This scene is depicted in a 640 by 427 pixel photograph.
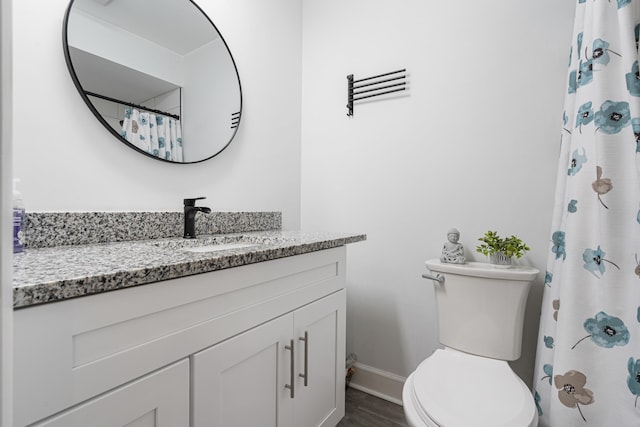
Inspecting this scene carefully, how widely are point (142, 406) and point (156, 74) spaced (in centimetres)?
127

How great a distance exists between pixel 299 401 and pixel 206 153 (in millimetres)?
1180

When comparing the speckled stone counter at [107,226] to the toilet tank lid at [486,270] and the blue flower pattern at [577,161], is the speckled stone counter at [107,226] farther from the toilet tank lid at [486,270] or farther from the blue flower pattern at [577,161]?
the blue flower pattern at [577,161]

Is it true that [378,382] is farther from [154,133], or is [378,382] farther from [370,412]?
[154,133]

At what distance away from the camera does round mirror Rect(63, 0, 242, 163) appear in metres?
1.12

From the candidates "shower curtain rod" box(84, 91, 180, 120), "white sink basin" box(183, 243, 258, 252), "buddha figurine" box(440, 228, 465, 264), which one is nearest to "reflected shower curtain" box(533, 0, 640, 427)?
"buddha figurine" box(440, 228, 465, 264)

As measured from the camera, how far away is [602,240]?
0.98m

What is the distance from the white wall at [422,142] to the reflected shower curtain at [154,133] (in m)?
0.91

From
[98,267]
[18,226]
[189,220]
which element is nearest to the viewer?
[98,267]

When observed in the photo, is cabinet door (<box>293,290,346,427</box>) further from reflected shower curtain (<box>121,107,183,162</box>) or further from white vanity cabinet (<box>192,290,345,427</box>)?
reflected shower curtain (<box>121,107,183,162</box>)

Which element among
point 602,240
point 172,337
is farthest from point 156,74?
point 602,240

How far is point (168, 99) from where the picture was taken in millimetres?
1380

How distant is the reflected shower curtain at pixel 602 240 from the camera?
→ 0.94 metres

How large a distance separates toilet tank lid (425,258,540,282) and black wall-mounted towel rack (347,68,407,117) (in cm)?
101

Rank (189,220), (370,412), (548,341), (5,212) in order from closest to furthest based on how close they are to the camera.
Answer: (5,212) → (548,341) → (189,220) → (370,412)
